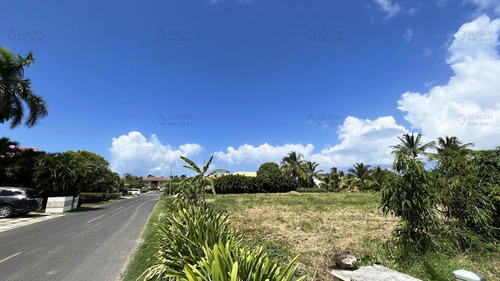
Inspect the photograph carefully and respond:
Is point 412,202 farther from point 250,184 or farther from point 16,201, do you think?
point 250,184

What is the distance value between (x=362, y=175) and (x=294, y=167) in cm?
1407

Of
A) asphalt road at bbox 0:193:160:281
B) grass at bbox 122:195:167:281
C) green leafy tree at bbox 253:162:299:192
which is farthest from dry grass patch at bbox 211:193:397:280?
green leafy tree at bbox 253:162:299:192

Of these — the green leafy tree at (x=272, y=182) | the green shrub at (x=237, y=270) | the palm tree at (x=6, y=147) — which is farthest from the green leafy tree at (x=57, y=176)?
the green leafy tree at (x=272, y=182)

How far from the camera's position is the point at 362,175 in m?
46.8

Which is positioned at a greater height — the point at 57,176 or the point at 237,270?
the point at 57,176

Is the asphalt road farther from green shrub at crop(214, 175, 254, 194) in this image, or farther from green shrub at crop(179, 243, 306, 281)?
green shrub at crop(214, 175, 254, 194)

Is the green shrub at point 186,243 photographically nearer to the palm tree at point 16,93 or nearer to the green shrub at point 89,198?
the palm tree at point 16,93

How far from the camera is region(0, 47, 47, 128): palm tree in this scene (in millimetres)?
20594

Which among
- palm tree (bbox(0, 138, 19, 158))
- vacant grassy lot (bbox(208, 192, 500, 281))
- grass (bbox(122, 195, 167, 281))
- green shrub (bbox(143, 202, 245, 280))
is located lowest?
grass (bbox(122, 195, 167, 281))

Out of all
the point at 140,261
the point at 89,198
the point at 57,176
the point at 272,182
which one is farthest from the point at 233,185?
the point at 140,261

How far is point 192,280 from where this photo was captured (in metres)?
2.75

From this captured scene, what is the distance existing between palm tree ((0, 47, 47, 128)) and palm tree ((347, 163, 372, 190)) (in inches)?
1893

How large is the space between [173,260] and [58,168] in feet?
78.1

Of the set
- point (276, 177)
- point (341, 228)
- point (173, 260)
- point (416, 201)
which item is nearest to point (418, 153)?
point (276, 177)
